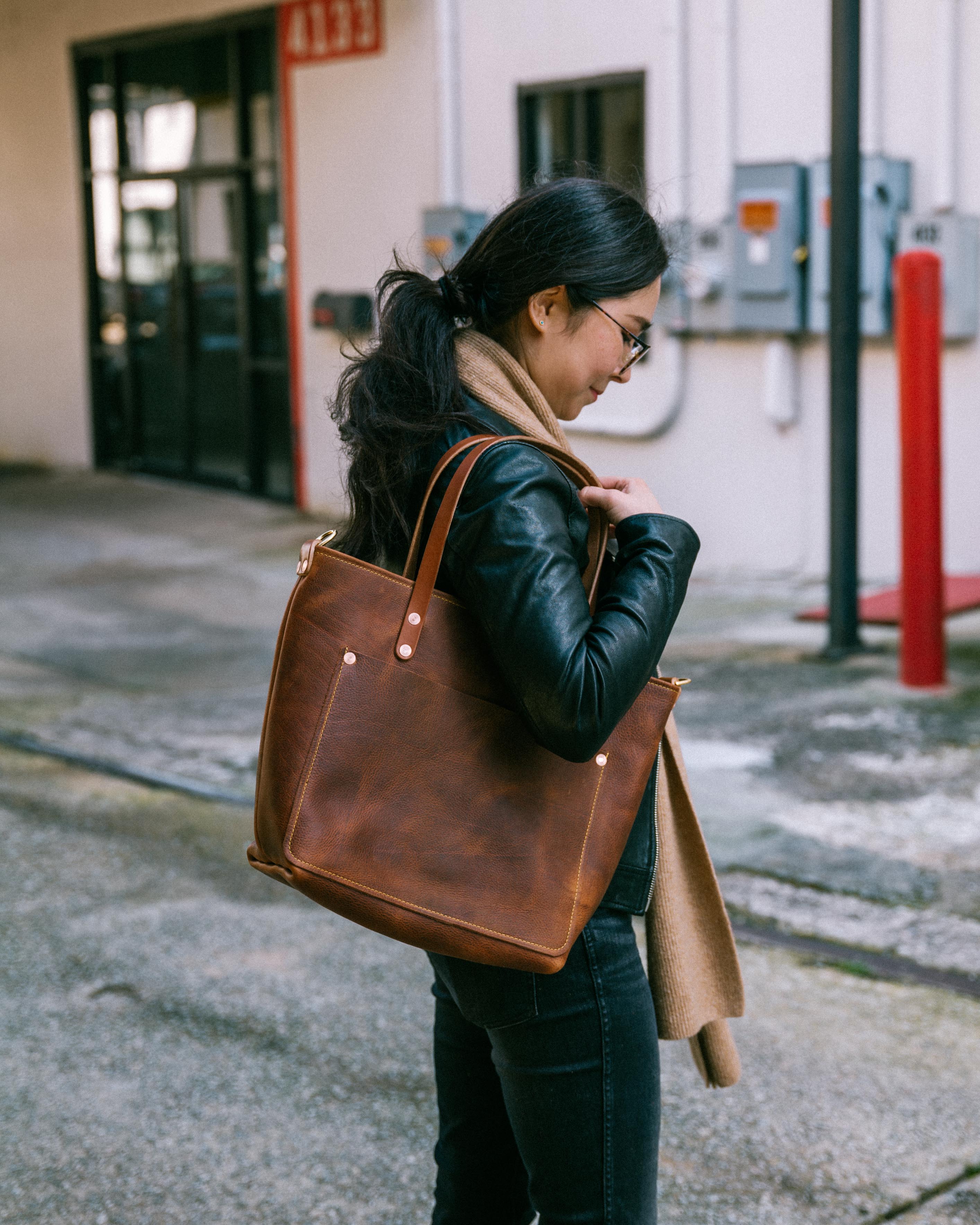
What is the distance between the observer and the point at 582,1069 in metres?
1.92

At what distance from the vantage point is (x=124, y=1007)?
3688 mm

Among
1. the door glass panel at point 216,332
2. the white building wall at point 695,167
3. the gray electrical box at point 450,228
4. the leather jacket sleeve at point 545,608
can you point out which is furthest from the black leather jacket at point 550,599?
the door glass panel at point 216,332

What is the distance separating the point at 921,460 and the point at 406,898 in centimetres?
460

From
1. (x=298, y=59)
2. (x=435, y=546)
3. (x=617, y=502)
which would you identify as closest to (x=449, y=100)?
(x=298, y=59)

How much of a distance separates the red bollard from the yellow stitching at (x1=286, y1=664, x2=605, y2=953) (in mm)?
4392

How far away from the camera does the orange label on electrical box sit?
305 inches

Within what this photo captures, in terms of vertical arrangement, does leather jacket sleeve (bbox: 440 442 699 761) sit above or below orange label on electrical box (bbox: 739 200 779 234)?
below

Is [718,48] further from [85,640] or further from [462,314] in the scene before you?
[462,314]

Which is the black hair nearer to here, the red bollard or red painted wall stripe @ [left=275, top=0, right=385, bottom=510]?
the red bollard

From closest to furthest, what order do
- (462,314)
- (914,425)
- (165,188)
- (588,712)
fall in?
1. (588,712)
2. (462,314)
3. (914,425)
4. (165,188)

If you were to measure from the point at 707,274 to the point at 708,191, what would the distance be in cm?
52

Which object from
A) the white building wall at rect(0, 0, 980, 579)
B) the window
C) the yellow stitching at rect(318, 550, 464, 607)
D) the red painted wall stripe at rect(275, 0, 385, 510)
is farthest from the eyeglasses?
the red painted wall stripe at rect(275, 0, 385, 510)

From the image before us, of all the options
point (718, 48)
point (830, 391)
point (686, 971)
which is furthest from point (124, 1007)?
point (718, 48)

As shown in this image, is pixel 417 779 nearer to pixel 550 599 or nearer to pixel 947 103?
pixel 550 599
